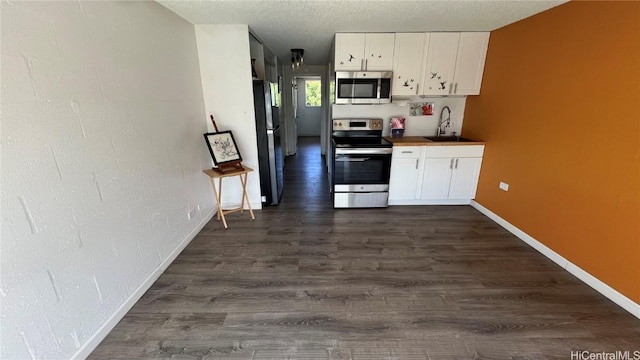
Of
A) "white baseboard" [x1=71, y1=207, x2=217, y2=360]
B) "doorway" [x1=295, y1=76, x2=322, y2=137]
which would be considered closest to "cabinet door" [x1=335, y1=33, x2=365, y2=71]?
"white baseboard" [x1=71, y1=207, x2=217, y2=360]

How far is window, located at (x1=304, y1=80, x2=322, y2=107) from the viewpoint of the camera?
33.7ft

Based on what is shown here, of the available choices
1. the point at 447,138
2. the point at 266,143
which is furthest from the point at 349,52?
the point at 447,138

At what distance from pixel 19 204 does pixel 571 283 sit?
12.1ft

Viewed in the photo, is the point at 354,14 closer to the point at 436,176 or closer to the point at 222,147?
the point at 222,147

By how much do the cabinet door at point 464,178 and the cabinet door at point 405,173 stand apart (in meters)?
0.50

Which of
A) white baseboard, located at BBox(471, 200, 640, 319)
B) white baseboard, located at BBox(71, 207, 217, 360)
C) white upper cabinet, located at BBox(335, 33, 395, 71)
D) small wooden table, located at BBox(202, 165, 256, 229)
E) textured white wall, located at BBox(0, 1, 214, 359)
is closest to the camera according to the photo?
textured white wall, located at BBox(0, 1, 214, 359)

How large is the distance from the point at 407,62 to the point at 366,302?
2.97 meters

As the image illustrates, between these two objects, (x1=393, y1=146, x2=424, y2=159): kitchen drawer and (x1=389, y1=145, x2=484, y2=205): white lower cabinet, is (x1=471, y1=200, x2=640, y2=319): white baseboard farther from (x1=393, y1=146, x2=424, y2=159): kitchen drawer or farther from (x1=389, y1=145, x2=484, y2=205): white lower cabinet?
(x1=393, y1=146, x2=424, y2=159): kitchen drawer

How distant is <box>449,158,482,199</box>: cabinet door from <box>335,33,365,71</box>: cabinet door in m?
1.87

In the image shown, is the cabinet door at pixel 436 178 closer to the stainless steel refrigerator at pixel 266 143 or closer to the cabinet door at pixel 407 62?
the cabinet door at pixel 407 62

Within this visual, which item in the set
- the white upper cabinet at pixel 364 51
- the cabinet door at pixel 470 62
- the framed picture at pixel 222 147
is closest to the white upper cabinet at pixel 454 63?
the cabinet door at pixel 470 62

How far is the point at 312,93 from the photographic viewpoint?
10.4 metres

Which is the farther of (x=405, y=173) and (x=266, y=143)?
(x=405, y=173)

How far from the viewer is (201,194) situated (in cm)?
314
